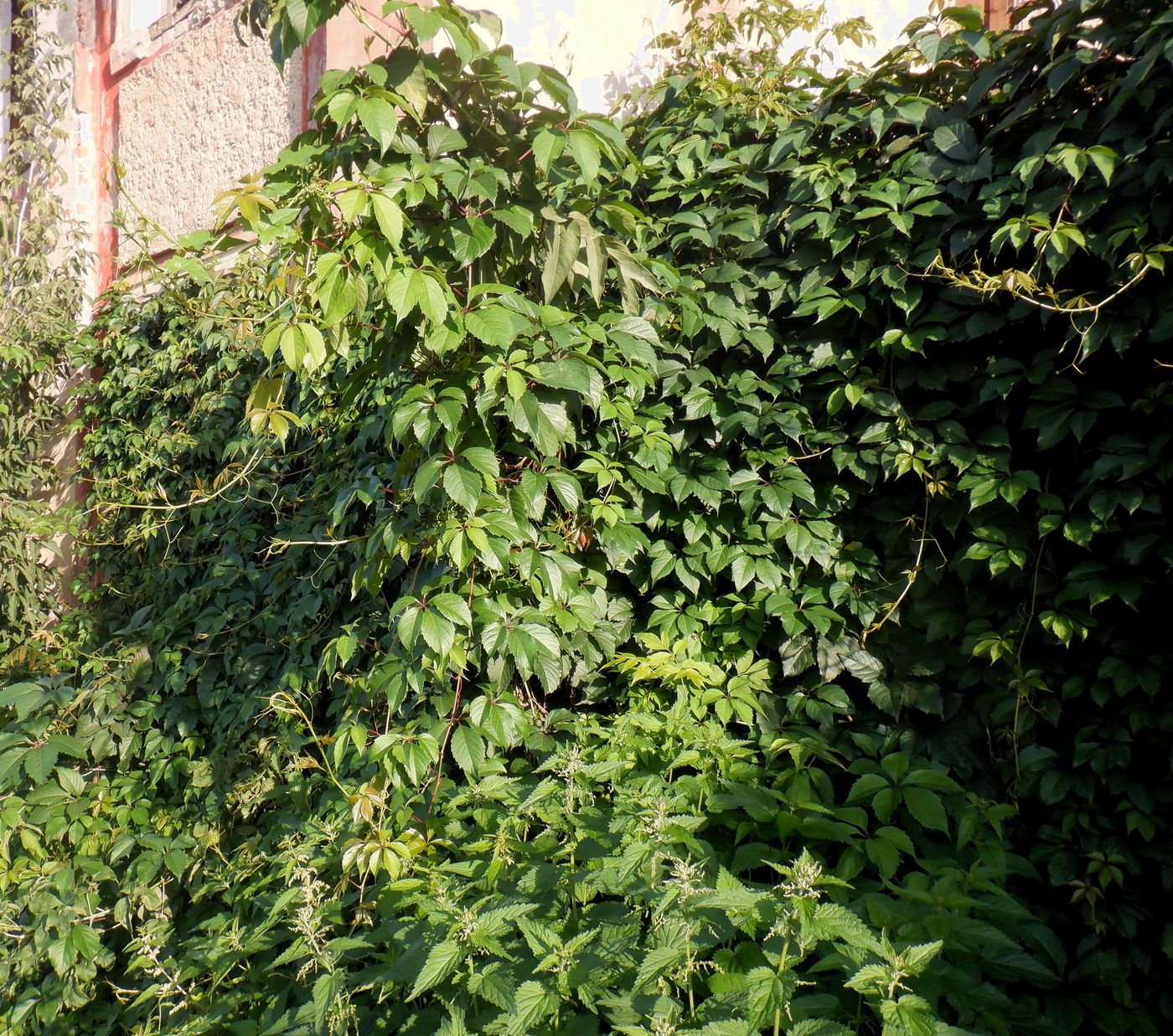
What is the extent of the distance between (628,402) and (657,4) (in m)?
2.26

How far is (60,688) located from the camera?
10.2ft

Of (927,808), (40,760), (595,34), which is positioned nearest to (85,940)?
(40,760)

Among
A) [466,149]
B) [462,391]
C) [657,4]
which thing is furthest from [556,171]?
[657,4]

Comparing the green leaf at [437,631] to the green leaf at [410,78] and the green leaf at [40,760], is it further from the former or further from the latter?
the green leaf at [40,760]

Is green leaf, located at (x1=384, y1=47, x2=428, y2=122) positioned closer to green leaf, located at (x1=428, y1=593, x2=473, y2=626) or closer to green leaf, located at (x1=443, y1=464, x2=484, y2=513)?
green leaf, located at (x1=443, y1=464, x2=484, y2=513)

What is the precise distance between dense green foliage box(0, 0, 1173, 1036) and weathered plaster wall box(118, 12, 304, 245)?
2.13 meters

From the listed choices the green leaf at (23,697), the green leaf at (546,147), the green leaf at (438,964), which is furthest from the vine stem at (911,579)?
the green leaf at (23,697)

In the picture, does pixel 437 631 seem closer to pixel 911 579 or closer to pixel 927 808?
pixel 927 808

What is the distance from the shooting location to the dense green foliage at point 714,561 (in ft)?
5.76

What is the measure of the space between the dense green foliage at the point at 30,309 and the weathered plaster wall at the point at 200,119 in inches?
17.6

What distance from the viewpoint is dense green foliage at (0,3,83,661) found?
468 cm

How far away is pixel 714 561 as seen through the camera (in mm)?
2447

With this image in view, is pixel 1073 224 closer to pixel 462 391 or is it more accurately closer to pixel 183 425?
pixel 462 391

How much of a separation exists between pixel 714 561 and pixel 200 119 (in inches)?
154
